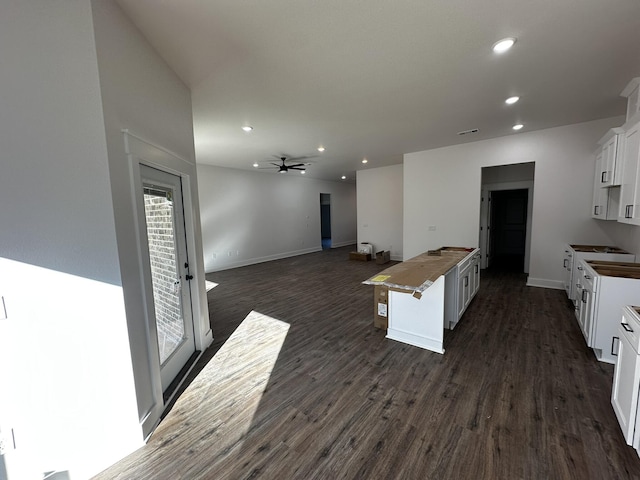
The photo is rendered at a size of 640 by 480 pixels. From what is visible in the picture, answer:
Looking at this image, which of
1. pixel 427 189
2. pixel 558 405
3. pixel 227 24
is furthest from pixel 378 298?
pixel 427 189

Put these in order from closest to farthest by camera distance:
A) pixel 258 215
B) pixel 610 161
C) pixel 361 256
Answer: pixel 610 161
pixel 361 256
pixel 258 215

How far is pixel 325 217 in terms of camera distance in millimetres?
13484

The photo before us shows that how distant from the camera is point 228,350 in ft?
10.0

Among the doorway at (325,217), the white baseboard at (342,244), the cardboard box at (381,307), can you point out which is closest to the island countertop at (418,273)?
the cardboard box at (381,307)

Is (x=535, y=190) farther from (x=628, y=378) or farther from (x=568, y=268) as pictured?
(x=628, y=378)

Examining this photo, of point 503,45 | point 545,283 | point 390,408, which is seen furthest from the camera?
point 545,283

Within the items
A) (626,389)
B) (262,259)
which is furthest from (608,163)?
(262,259)

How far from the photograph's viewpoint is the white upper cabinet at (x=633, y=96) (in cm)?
284

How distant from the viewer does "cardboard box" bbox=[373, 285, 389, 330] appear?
11.0 ft

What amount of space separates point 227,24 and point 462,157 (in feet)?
Result: 16.8

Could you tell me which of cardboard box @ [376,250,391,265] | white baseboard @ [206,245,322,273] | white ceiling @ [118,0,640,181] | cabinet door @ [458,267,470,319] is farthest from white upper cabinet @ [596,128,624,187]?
white baseboard @ [206,245,322,273]

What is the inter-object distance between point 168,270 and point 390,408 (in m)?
2.33

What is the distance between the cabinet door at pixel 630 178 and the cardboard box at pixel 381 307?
A: 2.58 meters

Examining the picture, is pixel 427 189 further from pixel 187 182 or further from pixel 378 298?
pixel 187 182
